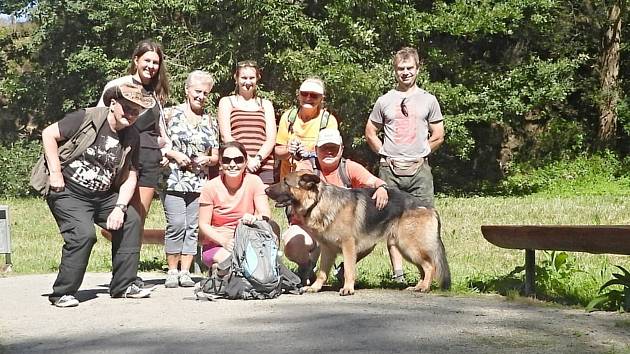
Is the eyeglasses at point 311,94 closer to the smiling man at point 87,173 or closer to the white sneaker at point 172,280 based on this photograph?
the smiling man at point 87,173

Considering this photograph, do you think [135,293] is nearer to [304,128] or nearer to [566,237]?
[304,128]

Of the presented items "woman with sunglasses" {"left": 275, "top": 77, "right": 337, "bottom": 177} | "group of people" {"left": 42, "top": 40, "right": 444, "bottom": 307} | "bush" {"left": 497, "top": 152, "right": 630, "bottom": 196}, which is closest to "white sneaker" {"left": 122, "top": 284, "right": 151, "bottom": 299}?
"group of people" {"left": 42, "top": 40, "right": 444, "bottom": 307}

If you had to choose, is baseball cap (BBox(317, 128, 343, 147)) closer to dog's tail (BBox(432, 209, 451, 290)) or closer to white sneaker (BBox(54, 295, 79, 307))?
dog's tail (BBox(432, 209, 451, 290))

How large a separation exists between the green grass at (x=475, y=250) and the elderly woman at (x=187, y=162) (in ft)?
5.51

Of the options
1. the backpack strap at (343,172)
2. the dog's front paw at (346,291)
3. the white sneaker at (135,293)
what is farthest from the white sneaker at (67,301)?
the backpack strap at (343,172)

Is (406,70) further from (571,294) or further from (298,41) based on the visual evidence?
(298,41)

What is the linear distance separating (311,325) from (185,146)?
2815mm

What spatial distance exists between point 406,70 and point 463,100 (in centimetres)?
1746

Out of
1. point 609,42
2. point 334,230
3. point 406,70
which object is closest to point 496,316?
point 334,230

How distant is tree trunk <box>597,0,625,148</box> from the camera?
2703cm

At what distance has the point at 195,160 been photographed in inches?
325

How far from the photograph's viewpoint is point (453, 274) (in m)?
9.34

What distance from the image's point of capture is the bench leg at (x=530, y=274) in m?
7.63

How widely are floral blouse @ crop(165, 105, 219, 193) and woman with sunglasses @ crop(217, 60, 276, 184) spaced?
22cm
